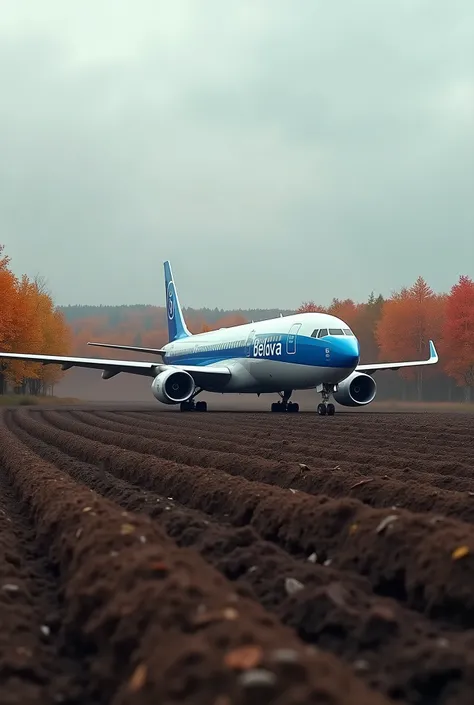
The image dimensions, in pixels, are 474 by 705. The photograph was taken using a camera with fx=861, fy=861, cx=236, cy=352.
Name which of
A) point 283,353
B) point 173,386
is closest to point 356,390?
point 283,353

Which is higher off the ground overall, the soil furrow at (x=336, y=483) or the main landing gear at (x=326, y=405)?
the main landing gear at (x=326, y=405)

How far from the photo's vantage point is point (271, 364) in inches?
1046

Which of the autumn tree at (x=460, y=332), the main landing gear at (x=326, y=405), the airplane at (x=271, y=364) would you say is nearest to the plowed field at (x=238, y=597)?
the airplane at (x=271, y=364)

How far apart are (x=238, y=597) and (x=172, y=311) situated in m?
36.4

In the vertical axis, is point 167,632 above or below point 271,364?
below

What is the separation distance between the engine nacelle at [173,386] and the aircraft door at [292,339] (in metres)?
3.58

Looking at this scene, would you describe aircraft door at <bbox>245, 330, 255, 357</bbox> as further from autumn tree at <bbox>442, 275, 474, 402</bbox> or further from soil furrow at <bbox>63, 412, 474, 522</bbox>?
autumn tree at <bbox>442, 275, 474, 402</bbox>

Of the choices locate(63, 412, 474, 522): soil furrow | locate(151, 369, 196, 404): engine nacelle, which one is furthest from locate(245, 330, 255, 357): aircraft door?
locate(63, 412, 474, 522): soil furrow

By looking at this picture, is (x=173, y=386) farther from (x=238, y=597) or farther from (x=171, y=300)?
(x=238, y=597)

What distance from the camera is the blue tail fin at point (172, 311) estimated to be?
126 ft

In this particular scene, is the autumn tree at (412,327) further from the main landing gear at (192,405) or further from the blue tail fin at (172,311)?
the main landing gear at (192,405)

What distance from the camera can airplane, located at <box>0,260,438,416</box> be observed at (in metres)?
24.5

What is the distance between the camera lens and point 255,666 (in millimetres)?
2326

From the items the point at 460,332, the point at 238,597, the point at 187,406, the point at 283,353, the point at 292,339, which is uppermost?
the point at 460,332
